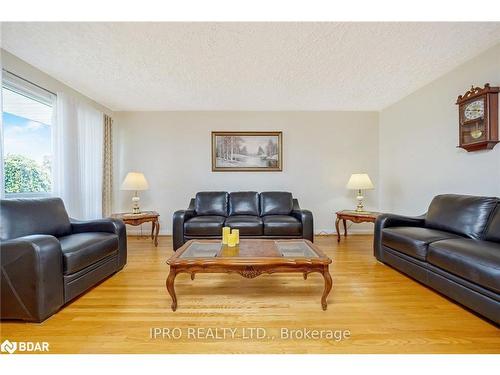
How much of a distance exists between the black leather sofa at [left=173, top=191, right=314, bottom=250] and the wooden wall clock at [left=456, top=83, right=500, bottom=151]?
200 cm

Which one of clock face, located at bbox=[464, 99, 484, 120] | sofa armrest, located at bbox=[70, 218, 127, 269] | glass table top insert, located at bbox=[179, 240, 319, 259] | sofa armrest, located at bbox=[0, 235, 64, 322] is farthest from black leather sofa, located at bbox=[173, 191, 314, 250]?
clock face, located at bbox=[464, 99, 484, 120]

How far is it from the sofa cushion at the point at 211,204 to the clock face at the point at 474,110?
3314mm

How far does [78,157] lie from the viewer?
11.3 feet

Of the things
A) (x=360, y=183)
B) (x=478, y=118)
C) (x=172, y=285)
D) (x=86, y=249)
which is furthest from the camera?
(x=360, y=183)

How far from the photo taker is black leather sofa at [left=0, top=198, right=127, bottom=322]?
1.62 m

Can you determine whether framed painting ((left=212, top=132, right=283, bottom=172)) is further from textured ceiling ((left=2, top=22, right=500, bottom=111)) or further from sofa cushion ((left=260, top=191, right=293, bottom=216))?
textured ceiling ((left=2, top=22, right=500, bottom=111))

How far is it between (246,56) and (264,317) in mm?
2484

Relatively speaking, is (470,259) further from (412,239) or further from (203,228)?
(203,228)

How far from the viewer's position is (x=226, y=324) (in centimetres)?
165

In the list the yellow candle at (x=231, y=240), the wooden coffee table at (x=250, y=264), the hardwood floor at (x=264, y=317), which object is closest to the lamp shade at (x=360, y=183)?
the hardwood floor at (x=264, y=317)

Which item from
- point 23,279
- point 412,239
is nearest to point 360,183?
point 412,239

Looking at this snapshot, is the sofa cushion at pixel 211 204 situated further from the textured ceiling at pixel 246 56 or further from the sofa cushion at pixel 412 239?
the sofa cushion at pixel 412 239
